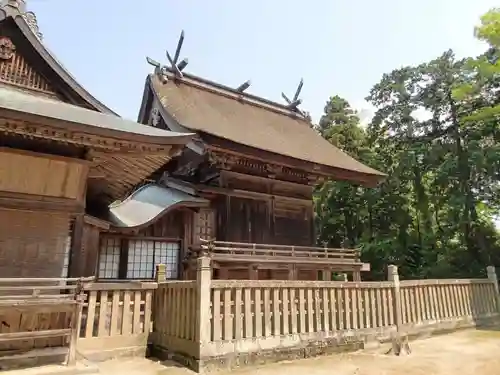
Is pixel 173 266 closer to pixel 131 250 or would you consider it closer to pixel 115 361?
pixel 131 250

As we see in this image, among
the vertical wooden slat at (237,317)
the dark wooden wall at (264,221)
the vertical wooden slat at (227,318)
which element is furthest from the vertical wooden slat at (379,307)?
the dark wooden wall at (264,221)

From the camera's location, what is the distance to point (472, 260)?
18906 millimetres

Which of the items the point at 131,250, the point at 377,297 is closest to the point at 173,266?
the point at 131,250

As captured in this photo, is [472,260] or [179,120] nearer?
[179,120]

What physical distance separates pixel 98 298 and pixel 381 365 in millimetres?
4882

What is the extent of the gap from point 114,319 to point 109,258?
4.29 m

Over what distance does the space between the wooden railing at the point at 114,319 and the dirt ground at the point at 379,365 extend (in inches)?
12.3

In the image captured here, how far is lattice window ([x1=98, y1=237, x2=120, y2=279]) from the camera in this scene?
1027 cm

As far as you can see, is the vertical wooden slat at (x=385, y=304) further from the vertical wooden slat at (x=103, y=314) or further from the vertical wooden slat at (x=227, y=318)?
the vertical wooden slat at (x=103, y=314)

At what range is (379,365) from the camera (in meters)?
6.32

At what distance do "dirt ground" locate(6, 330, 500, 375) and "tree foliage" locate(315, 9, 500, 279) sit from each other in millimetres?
10957

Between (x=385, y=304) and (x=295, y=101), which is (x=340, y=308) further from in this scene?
(x=295, y=101)

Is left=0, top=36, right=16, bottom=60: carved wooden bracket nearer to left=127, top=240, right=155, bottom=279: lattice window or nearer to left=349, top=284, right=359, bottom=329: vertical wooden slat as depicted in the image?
left=127, top=240, right=155, bottom=279: lattice window

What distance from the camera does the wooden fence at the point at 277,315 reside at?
5953 mm
